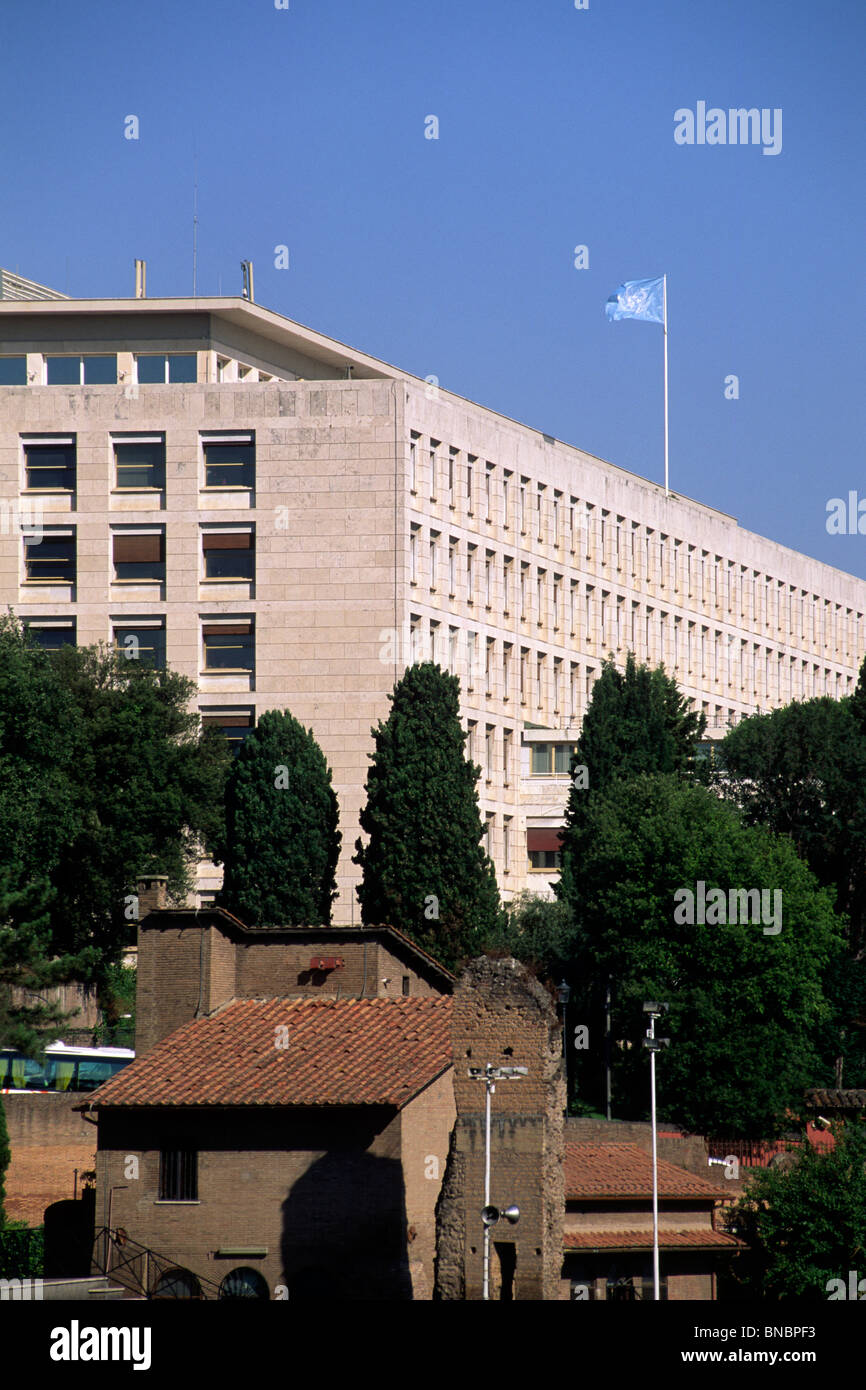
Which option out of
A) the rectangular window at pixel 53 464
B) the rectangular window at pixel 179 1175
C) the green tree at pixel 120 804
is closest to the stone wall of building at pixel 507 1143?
the rectangular window at pixel 179 1175

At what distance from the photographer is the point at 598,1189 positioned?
53.7m

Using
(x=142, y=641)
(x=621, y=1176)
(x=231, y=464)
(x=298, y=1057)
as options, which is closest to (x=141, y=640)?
(x=142, y=641)

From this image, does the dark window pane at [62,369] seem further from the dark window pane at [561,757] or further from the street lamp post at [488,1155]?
the street lamp post at [488,1155]

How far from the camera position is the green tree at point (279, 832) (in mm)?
77062

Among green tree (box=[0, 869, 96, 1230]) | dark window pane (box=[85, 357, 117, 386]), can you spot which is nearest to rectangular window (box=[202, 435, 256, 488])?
dark window pane (box=[85, 357, 117, 386])

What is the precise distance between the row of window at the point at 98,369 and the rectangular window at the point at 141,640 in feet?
43.2

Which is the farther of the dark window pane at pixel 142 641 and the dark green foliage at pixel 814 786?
the dark window pane at pixel 142 641

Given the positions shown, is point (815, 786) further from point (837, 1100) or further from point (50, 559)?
point (50, 559)

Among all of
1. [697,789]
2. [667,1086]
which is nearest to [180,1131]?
[667,1086]

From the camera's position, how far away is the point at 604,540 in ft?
388

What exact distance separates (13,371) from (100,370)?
4.25 metres

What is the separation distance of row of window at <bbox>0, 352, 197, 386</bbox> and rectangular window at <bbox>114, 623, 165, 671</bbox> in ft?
43.2
